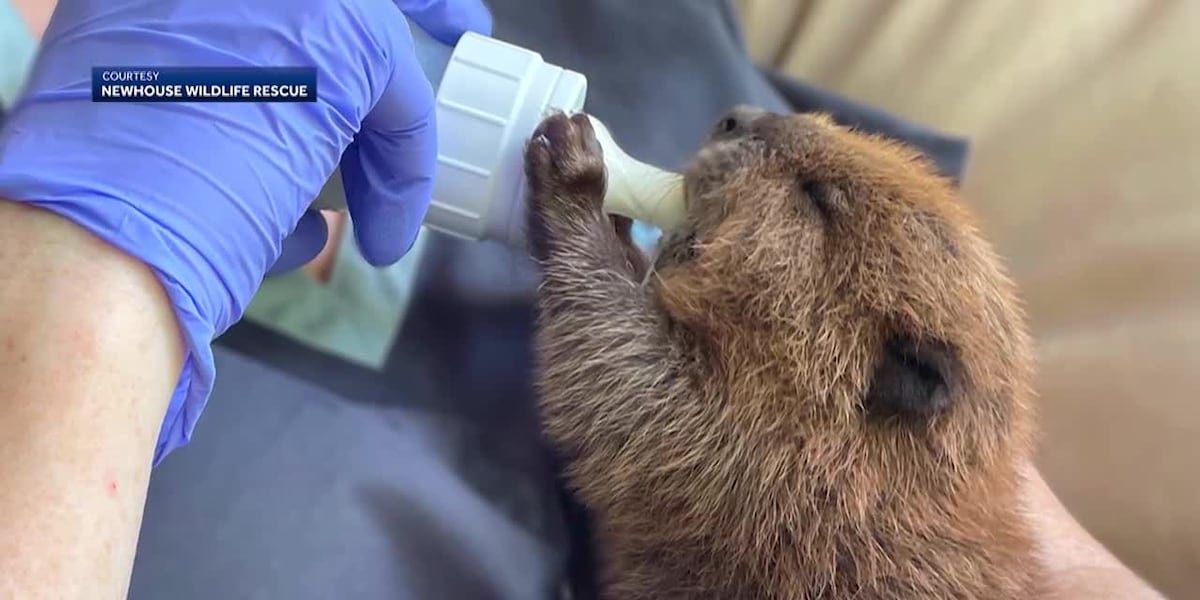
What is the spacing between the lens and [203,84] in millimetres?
798

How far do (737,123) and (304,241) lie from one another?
460 millimetres

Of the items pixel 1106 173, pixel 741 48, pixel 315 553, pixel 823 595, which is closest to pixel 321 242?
pixel 315 553

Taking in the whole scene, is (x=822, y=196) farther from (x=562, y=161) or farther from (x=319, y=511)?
(x=319, y=511)

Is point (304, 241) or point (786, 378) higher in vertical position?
point (786, 378)

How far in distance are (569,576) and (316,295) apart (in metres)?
0.43

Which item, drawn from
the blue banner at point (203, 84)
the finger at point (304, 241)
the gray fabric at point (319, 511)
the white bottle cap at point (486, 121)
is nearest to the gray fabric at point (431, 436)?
the gray fabric at point (319, 511)

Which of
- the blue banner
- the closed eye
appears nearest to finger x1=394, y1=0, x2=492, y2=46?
the blue banner

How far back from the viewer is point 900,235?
1025mm

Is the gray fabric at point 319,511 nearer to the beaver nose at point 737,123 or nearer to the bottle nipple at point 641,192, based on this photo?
the bottle nipple at point 641,192

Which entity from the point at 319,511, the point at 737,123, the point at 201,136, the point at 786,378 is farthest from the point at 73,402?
the point at 737,123

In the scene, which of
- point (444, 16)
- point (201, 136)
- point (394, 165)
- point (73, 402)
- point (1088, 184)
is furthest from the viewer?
point (1088, 184)

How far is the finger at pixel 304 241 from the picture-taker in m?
1.05

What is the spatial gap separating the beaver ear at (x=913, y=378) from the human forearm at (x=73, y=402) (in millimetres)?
601

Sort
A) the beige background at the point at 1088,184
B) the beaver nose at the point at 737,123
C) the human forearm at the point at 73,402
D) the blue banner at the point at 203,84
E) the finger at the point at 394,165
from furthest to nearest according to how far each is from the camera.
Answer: the beige background at the point at 1088,184 < the beaver nose at the point at 737,123 < the finger at the point at 394,165 < the blue banner at the point at 203,84 < the human forearm at the point at 73,402
